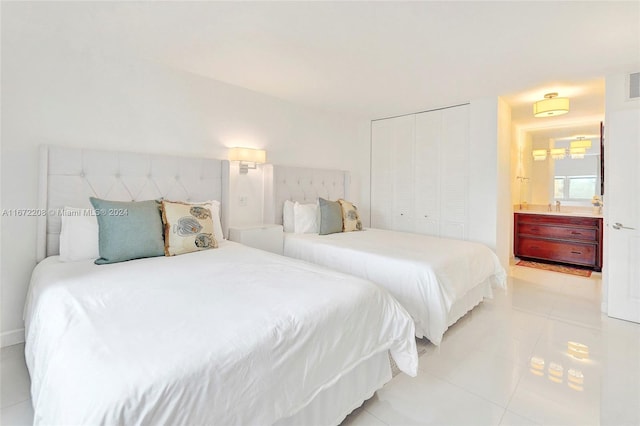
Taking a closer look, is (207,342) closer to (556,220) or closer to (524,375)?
(524,375)

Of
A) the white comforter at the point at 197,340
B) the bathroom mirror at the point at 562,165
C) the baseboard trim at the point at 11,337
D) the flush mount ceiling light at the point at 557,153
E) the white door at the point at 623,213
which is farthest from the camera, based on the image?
the flush mount ceiling light at the point at 557,153

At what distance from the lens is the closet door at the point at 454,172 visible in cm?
392

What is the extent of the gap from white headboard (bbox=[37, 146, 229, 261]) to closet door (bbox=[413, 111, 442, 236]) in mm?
2704

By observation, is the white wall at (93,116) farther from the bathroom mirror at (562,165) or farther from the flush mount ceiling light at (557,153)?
the flush mount ceiling light at (557,153)

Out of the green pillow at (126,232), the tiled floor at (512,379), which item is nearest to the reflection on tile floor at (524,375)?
the tiled floor at (512,379)

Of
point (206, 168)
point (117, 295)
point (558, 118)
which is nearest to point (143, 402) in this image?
point (117, 295)

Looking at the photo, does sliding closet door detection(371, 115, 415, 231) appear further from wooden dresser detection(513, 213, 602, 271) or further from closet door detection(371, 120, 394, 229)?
wooden dresser detection(513, 213, 602, 271)

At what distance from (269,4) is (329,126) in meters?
2.66

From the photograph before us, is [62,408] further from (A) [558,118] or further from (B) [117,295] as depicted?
(A) [558,118]

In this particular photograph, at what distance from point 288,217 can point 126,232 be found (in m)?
1.88

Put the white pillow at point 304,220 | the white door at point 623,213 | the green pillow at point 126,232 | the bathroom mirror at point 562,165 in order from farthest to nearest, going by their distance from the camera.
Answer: the bathroom mirror at point 562,165, the white pillow at point 304,220, the white door at point 623,213, the green pillow at point 126,232

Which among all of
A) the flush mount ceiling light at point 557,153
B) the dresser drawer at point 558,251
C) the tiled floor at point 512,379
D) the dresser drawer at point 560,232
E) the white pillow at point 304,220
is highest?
the flush mount ceiling light at point 557,153

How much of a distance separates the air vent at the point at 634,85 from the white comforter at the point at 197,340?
324 cm

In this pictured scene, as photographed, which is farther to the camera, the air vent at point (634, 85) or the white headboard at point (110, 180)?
the air vent at point (634, 85)
